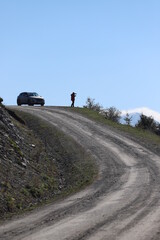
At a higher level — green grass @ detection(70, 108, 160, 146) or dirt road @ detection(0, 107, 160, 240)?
green grass @ detection(70, 108, 160, 146)

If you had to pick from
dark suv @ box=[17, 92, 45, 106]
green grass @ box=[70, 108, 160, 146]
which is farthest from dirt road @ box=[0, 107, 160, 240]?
dark suv @ box=[17, 92, 45, 106]

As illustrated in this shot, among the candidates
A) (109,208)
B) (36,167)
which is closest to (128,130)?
(36,167)

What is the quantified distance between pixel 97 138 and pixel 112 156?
5.74 meters

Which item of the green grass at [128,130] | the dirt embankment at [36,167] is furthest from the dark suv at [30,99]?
the dirt embankment at [36,167]

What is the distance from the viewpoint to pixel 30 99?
165 feet

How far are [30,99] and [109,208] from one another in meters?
36.8

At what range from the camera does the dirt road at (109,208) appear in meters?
10.9

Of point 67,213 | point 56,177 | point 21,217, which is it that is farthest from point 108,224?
point 56,177

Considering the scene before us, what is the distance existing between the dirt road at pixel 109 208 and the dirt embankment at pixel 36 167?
1162 millimetres

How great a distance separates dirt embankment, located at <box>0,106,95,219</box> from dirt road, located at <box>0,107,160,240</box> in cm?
116

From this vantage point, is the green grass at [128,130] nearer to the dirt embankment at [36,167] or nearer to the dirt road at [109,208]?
the dirt road at [109,208]

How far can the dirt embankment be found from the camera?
57.9 feet

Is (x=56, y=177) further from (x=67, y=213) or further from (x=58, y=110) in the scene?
(x=58, y=110)

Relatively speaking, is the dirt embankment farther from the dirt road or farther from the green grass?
the green grass
